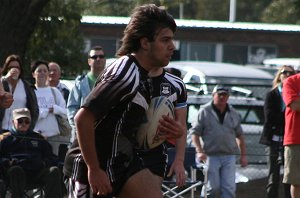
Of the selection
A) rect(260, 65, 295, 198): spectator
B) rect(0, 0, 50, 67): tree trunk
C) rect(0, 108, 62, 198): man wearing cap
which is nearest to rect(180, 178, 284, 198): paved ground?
rect(260, 65, 295, 198): spectator

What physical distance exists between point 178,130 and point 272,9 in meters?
55.1

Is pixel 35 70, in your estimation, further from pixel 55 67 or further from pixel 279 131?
pixel 279 131

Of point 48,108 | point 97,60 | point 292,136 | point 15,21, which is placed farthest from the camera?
point 15,21

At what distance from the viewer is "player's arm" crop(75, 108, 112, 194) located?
651 centimetres

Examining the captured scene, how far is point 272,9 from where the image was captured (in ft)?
201

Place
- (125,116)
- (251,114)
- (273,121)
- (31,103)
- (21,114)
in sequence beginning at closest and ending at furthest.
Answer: (125,116)
(21,114)
(31,103)
(273,121)
(251,114)

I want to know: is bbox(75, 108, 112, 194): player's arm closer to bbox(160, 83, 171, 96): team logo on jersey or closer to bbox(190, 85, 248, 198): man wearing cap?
bbox(160, 83, 171, 96): team logo on jersey

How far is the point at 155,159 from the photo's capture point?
705 centimetres

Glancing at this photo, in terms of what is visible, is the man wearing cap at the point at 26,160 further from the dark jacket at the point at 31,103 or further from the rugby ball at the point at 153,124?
the rugby ball at the point at 153,124

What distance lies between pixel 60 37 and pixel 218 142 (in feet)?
26.3

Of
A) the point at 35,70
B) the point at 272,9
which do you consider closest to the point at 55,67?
the point at 35,70

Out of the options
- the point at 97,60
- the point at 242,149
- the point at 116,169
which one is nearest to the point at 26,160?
the point at 97,60

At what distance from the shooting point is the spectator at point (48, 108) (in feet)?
41.7

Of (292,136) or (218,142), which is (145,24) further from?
(218,142)
